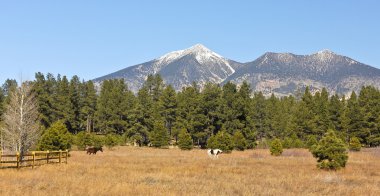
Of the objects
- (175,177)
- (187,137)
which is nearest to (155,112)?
(187,137)

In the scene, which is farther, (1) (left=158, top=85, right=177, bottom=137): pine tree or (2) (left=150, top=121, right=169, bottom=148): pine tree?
(1) (left=158, top=85, right=177, bottom=137): pine tree

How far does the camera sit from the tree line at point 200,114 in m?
79.6

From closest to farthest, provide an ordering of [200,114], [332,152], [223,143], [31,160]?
[31,160] < [332,152] < [223,143] < [200,114]

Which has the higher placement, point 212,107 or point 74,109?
point 74,109

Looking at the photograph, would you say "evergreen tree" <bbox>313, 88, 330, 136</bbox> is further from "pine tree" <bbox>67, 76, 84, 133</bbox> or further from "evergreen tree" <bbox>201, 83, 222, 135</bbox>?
"pine tree" <bbox>67, 76, 84, 133</bbox>

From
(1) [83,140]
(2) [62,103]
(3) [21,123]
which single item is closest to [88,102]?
(2) [62,103]

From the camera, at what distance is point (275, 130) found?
99.2m

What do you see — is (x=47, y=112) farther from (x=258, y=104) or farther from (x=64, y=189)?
(x=64, y=189)

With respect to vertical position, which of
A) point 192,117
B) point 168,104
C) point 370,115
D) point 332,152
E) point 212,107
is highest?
point 168,104

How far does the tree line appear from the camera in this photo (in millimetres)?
79625

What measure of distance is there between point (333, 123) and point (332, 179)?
67.5 m

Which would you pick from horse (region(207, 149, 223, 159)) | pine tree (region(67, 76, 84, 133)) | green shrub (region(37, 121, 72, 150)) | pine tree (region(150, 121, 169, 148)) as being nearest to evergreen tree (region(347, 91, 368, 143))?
pine tree (region(150, 121, 169, 148))

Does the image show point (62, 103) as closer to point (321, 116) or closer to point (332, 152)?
point (321, 116)

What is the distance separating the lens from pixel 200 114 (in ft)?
261
